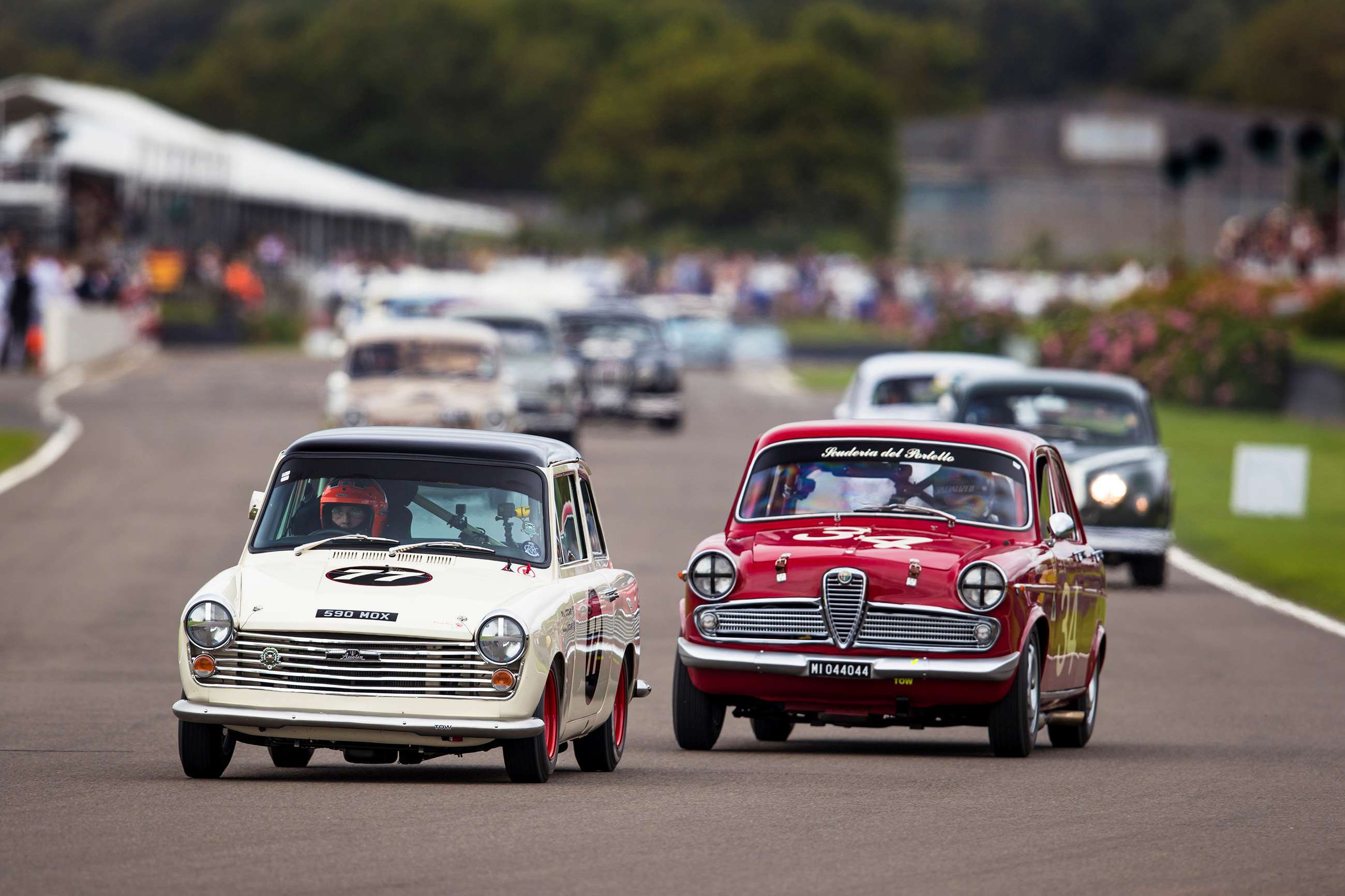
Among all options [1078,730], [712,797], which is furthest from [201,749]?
[1078,730]

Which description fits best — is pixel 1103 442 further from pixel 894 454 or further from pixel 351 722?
pixel 351 722

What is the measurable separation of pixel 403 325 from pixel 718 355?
31.1 m

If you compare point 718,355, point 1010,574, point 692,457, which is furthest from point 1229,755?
point 718,355

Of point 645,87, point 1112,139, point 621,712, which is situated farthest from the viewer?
point 645,87

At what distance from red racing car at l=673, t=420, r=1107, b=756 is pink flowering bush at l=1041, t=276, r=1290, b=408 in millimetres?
34343

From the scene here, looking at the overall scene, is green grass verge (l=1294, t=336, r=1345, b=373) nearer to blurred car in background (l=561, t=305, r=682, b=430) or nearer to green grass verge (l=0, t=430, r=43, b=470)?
blurred car in background (l=561, t=305, r=682, b=430)

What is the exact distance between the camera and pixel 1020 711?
12.2m

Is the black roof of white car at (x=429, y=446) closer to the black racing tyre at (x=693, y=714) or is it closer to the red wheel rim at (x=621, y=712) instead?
the red wheel rim at (x=621, y=712)

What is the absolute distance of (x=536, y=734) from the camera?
10.4 m

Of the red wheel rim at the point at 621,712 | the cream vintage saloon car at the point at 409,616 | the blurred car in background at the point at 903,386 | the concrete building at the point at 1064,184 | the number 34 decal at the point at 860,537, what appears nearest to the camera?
the cream vintage saloon car at the point at 409,616

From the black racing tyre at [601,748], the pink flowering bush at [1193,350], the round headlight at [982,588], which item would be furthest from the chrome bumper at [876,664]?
the pink flowering bush at [1193,350]

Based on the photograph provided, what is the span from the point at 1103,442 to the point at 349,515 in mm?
11661

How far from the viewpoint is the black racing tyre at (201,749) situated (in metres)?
10.5

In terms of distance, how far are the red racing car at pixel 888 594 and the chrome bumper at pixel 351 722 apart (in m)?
2.17
